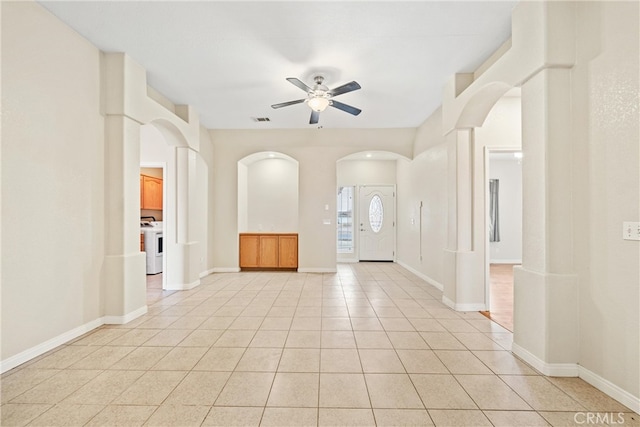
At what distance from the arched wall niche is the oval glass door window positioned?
2.16 metres

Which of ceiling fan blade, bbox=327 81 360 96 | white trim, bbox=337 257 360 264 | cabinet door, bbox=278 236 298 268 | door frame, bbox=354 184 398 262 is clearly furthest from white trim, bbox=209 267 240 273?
ceiling fan blade, bbox=327 81 360 96

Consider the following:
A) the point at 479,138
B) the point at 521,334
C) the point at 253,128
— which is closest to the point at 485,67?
the point at 479,138

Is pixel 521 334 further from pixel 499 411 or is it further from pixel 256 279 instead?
pixel 256 279

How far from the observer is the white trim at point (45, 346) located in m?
2.30

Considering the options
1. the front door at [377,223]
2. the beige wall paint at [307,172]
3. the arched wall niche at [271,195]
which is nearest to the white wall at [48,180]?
the beige wall paint at [307,172]

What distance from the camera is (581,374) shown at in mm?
2168

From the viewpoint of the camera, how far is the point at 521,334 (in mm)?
2504

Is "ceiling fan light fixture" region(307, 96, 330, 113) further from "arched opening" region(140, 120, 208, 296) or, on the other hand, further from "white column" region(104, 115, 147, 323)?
"arched opening" region(140, 120, 208, 296)

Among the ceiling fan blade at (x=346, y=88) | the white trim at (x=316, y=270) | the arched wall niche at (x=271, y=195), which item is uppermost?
the ceiling fan blade at (x=346, y=88)

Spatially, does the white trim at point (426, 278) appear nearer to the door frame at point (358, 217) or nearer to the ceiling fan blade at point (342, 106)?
the door frame at point (358, 217)

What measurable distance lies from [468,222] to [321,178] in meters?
3.19

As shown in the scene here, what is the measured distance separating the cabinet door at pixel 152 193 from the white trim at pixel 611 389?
24.3ft

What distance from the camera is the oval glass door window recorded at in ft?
26.4

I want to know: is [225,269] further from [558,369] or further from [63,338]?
[558,369]
